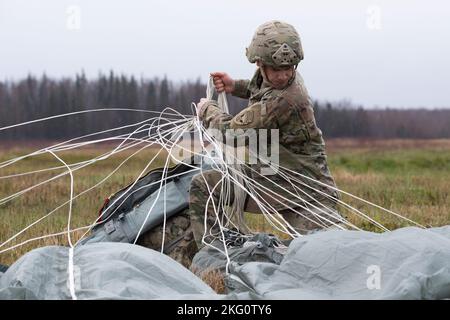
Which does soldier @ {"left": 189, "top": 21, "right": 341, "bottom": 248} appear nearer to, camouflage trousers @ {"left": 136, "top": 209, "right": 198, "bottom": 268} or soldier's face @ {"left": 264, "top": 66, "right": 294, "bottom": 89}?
soldier's face @ {"left": 264, "top": 66, "right": 294, "bottom": 89}

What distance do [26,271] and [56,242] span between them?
2.36 m

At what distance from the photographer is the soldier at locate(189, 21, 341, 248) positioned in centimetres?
566

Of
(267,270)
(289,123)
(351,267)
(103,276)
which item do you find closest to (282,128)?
(289,123)

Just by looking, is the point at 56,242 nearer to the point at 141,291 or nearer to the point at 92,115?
the point at 141,291

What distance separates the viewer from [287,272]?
183 inches

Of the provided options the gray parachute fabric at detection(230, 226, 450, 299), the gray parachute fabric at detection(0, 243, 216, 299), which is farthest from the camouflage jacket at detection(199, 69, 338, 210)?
the gray parachute fabric at detection(0, 243, 216, 299)

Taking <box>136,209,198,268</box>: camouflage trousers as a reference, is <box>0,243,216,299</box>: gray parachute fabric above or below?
above

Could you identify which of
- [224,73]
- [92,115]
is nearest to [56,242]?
[224,73]

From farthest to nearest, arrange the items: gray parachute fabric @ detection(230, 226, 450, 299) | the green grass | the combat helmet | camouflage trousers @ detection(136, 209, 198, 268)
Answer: the green grass
camouflage trousers @ detection(136, 209, 198, 268)
the combat helmet
gray parachute fabric @ detection(230, 226, 450, 299)

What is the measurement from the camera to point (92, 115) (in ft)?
53.9

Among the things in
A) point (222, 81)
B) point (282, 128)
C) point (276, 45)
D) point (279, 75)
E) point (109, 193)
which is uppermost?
point (276, 45)

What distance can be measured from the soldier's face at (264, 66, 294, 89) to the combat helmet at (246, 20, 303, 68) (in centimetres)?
5

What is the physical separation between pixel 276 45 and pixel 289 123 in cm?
50

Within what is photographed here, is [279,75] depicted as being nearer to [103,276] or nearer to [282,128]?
[282,128]
